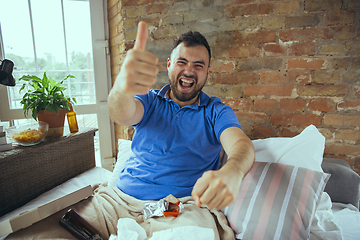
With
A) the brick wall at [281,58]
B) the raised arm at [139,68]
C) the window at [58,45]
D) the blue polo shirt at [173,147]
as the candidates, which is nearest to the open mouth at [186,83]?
the blue polo shirt at [173,147]

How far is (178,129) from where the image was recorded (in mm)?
1055

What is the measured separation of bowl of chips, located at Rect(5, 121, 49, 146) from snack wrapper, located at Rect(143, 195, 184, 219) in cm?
83

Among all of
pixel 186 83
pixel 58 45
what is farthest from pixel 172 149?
pixel 58 45

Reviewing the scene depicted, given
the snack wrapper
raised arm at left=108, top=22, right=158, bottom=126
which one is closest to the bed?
the snack wrapper

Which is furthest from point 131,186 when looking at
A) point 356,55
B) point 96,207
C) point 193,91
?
point 356,55

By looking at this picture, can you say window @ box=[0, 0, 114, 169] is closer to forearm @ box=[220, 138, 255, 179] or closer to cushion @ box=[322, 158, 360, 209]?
forearm @ box=[220, 138, 255, 179]

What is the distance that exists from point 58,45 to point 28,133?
1.07 meters

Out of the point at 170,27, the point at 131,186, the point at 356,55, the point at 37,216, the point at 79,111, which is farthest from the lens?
the point at 79,111

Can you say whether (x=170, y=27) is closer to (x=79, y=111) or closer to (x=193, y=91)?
(x=193, y=91)

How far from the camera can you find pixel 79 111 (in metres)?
1.92

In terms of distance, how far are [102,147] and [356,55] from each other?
2209 millimetres

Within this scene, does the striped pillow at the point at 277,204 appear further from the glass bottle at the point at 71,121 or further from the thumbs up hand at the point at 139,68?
the glass bottle at the point at 71,121

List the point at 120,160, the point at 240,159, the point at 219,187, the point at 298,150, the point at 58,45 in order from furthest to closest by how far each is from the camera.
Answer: the point at 58,45
the point at 120,160
the point at 298,150
the point at 240,159
the point at 219,187

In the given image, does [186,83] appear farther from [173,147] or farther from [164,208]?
[164,208]
